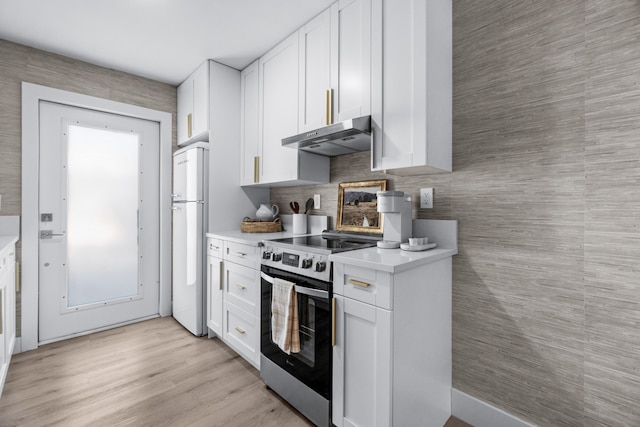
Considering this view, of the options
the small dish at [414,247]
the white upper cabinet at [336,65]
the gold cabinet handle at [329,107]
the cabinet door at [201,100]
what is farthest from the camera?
the cabinet door at [201,100]

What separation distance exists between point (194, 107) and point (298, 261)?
2.24 m

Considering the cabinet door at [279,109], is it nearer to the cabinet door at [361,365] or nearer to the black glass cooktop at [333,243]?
the black glass cooktop at [333,243]

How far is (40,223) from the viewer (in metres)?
2.71

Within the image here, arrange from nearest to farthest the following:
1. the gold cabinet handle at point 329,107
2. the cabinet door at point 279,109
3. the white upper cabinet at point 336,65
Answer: the white upper cabinet at point 336,65 → the gold cabinet handle at point 329,107 → the cabinet door at point 279,109

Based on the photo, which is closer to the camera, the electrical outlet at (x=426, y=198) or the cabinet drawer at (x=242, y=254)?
the electrical outlet at (x=426, y=198)

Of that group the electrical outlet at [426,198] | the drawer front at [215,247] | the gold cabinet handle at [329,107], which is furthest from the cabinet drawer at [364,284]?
the drawer front at [215,247]

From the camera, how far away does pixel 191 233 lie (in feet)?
9.65

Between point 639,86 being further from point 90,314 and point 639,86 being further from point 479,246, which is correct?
point 90,314

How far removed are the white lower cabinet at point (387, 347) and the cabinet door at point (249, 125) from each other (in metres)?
1.69

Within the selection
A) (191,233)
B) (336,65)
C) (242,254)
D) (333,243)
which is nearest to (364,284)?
(333,243)

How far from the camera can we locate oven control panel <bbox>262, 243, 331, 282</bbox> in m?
1.58

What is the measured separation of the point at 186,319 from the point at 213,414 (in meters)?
1.43

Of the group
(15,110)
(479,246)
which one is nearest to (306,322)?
(479,246)

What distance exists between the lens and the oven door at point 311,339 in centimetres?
157
